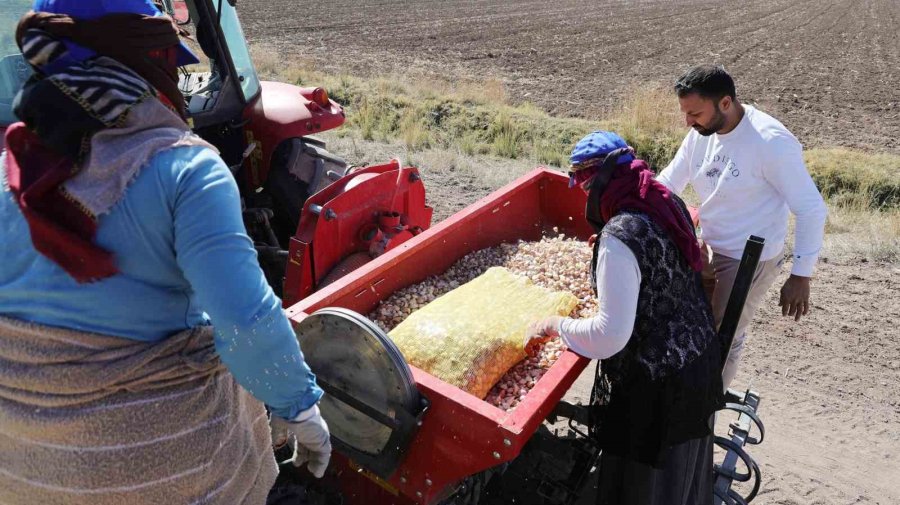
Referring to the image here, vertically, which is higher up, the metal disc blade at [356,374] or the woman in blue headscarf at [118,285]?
the woman in blue headscarf at [118,285]

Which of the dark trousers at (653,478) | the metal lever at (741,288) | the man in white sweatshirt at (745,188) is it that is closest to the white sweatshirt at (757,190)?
the man in white sweatshirt at (745,188)

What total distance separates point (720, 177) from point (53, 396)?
2841 millimetres

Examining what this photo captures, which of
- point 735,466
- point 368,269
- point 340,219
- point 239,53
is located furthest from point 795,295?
point 239,53

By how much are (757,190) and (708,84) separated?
54 cm

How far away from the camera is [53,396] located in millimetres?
1524

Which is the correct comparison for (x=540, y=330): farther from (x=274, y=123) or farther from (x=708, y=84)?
(x=274, y=123)

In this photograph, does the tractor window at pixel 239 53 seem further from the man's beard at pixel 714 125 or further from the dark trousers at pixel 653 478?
the dark trousers at pixel 653 478

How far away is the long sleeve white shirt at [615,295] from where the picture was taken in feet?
7.59

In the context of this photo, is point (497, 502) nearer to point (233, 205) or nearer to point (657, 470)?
point (657, 470)

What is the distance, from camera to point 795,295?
325 centimetres

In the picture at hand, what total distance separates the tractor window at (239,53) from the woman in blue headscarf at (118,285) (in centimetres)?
281

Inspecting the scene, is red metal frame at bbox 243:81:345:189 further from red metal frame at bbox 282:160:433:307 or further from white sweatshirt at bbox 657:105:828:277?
white sweatshirt at bbox 657:105:828:277

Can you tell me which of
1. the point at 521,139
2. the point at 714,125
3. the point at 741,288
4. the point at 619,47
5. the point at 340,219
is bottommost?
the point at 619,47

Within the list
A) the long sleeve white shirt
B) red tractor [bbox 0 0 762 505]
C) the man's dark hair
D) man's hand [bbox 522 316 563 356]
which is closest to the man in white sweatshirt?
the man's dark hair
